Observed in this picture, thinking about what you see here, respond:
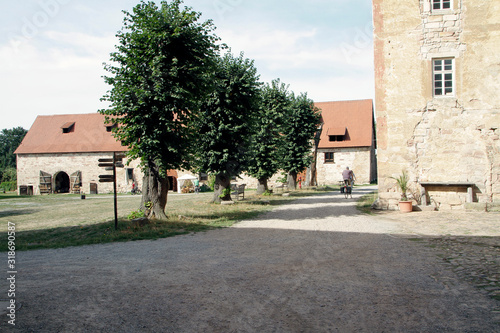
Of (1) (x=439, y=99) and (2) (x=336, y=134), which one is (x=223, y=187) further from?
(2) (x=336, y=134)

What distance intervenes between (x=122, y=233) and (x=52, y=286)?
553cm

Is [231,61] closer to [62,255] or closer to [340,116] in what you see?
[62,255]

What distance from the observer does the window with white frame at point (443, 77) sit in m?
14.5

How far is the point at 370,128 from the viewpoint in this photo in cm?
4112

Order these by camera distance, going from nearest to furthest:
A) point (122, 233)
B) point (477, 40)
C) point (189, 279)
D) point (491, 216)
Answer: point (189, 279)
point (122, 233)
point (491, 216)
point (477, 40)

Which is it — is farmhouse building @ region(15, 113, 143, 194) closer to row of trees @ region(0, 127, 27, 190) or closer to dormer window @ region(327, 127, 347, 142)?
dormer window @ region(327, 127, 347, 142)

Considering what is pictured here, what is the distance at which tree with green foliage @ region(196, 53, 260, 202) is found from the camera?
60.6ft

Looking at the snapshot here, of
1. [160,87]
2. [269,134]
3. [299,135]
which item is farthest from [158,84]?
[299,135]

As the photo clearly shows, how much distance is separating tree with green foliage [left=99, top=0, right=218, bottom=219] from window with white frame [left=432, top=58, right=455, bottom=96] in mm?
8414

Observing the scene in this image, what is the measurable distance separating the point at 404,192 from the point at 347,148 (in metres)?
26.7

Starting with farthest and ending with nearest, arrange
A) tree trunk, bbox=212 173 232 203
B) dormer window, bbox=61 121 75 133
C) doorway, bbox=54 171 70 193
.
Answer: dormer window, bbox=61 121 75 133 → doorway, bbox=54 171 70 193 → tree trunk, bbox=212 173 232 203

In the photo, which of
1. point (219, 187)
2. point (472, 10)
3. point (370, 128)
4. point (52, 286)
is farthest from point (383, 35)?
point (370, 128)

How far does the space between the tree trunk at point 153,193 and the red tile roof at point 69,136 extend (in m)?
29.9

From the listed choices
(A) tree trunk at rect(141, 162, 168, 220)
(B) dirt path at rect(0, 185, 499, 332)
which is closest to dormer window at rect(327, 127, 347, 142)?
(A) tree trunk at rect(141, 162, 168, 220)
